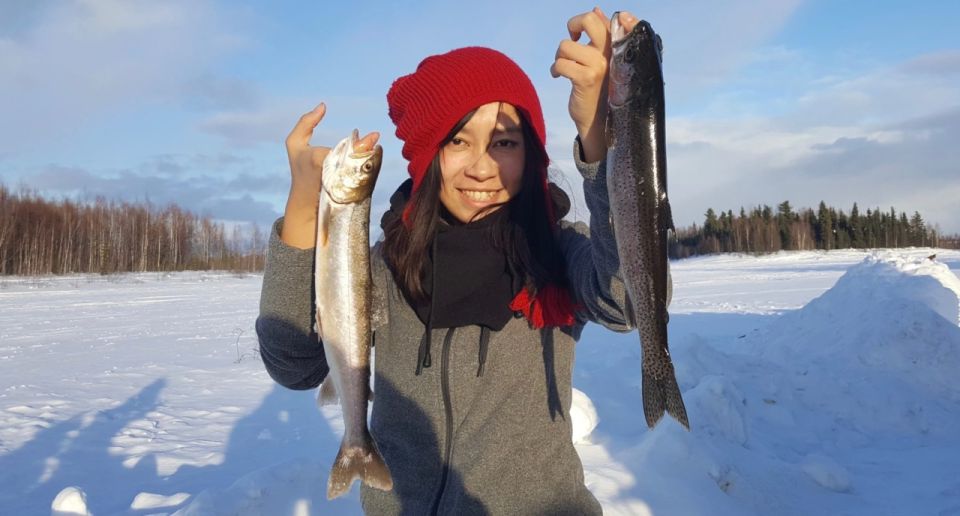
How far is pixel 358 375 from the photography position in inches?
81.1

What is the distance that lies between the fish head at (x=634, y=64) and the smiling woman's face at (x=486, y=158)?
58 centimetres

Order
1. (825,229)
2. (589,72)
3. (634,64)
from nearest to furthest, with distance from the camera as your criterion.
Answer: (634,64) → (589,72) → (825,229)

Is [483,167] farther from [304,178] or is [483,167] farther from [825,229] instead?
[825,229]

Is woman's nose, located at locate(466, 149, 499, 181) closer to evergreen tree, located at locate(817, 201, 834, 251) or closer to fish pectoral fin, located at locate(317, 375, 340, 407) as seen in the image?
fish pectoral fin, located at locate(317, 375, 340, 407)

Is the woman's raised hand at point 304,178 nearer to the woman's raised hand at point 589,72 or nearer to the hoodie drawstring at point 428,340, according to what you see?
the hoodie drawstring at point 428,340

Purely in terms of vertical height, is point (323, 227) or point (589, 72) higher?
point (589, 72)

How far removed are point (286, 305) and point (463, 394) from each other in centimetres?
73

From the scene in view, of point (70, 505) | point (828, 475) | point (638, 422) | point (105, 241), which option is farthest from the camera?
point (105, 241)

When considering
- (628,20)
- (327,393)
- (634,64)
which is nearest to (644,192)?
(634,64)

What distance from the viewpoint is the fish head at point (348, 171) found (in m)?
1.89

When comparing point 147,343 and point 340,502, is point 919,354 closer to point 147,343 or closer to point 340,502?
point 340,502

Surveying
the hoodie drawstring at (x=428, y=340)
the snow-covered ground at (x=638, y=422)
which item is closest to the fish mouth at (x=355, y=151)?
the hoodie drawstring at (x=428, y=340)

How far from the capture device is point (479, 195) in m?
2.30

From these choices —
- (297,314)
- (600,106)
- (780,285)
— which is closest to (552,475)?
(297,314)
